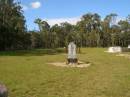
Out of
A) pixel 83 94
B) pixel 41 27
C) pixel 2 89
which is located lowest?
pixel 83 94

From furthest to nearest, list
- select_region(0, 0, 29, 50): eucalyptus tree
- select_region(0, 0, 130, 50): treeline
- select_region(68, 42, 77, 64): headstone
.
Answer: select_region(0, 0, 130, 50): treeline < select_region(0, 0, 29, 50): eucalyptus tree < select_region(68, 42, 77, 64): headstone

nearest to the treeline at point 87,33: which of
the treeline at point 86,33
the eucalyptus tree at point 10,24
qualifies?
the treeline at point 86,33

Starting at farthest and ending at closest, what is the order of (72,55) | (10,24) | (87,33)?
(87,33) → (10,24) → (72,55)

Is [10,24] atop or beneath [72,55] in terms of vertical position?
atop

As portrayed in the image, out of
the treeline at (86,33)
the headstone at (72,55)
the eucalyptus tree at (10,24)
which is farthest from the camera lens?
the treeline at (86,33)

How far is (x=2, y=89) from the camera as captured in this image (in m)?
4.50

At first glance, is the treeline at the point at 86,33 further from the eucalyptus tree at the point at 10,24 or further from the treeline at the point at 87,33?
the eucalyptus tree at the point at 10,24

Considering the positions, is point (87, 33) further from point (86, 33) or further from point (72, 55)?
point (72, 55)

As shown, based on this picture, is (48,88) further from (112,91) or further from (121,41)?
(121,41)

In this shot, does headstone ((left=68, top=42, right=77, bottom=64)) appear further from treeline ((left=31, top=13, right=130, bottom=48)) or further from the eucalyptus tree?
treeline ((left=31, top=13, right=130, bottom=48))

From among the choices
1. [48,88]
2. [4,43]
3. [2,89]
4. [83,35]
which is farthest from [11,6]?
[2,89]

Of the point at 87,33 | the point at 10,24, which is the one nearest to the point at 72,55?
the point at 10,24

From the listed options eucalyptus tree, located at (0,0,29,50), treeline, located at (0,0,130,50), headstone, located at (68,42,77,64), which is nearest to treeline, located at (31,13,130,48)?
treeline, located at (0,0,130,50)

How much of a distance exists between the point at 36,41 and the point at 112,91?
9637 centimetres
